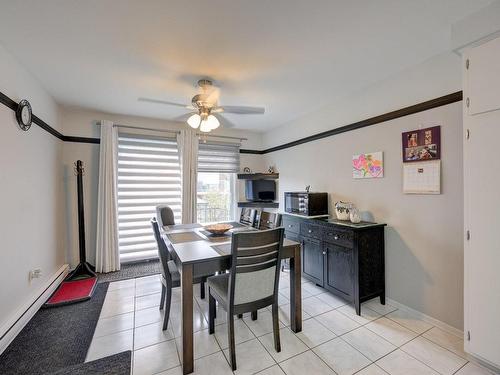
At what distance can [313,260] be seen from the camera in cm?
305

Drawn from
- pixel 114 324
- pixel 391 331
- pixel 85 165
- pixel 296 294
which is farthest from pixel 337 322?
pixel 85 165

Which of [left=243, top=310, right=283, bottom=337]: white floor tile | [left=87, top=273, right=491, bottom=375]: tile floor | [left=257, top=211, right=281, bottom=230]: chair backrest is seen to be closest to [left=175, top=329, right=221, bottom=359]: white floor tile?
[left=87, top=273, right=491, bottom=375]: tile floor

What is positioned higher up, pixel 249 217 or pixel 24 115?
pixel 24 115

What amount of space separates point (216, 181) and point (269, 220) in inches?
87.9

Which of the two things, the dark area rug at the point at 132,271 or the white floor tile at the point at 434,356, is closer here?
the white floor tile at the point at 434,356

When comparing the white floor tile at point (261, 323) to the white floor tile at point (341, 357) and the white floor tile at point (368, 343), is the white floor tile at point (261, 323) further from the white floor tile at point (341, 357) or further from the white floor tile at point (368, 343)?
the white floor tile at point (368, 343)

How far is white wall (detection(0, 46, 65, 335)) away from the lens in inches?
79.7

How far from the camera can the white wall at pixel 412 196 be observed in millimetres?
2078

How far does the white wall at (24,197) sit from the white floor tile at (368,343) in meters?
2.96

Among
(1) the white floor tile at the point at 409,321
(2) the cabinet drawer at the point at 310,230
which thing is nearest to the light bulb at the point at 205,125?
(2) the cabinet drawer at the point at 310,230

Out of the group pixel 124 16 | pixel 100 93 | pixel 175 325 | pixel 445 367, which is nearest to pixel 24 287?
pixel 175 325

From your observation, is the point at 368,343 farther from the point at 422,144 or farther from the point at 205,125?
the point at 205,125

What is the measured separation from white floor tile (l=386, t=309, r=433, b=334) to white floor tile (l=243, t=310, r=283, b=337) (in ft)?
3.91

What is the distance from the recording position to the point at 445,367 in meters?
1.71
